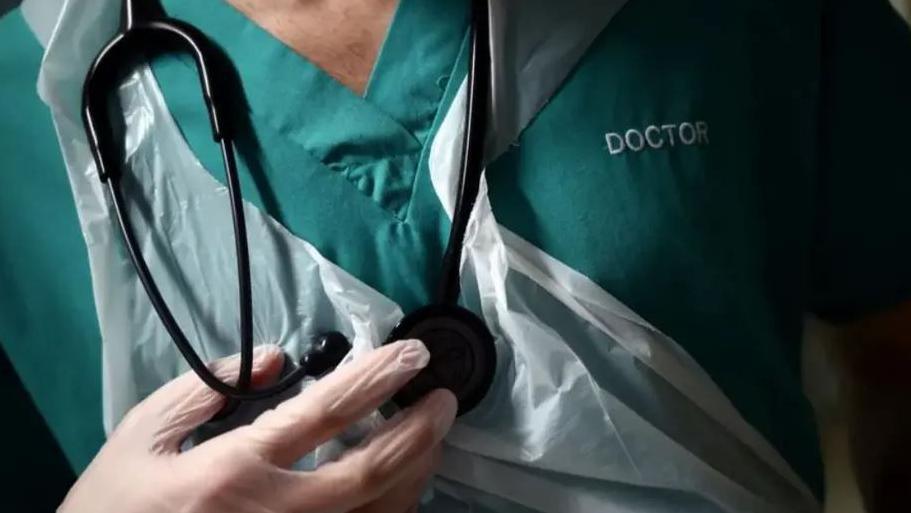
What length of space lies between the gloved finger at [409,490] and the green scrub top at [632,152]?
0.31 feet

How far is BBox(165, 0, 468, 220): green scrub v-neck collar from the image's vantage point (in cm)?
67

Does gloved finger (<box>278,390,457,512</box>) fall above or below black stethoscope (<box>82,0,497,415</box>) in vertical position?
below

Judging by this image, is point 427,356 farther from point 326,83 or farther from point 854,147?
point 854,147

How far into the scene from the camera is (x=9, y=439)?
2.70 ft

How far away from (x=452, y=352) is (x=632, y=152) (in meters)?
0.16

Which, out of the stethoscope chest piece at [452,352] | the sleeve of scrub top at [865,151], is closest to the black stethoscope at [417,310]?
the stethoscope chest piece at [452,352]

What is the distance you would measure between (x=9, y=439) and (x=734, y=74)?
569 mm

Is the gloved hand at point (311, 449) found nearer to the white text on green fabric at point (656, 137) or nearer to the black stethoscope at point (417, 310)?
the black stethoscope at point (417, 310)

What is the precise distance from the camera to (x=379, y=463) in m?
0.63

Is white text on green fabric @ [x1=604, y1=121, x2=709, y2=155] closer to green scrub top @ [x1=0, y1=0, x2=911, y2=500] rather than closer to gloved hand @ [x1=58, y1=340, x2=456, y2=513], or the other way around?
green scrub top @ [x1=0, y1=0, x2=911, y2=500]

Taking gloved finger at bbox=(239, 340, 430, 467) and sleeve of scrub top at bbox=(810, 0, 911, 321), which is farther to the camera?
sleeve of scrub top at bbox=(810, 0, 911, 321)

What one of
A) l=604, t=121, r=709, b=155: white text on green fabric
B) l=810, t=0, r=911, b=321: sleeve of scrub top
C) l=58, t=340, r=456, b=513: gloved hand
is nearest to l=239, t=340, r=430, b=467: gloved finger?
l=58, t=340, r=456, b=513: gloved hand

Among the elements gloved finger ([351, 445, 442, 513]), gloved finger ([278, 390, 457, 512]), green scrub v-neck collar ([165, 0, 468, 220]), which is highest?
green scrub v-neck collar ([165, 0, 468, 220])

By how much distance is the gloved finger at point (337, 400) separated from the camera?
619 millimetres
